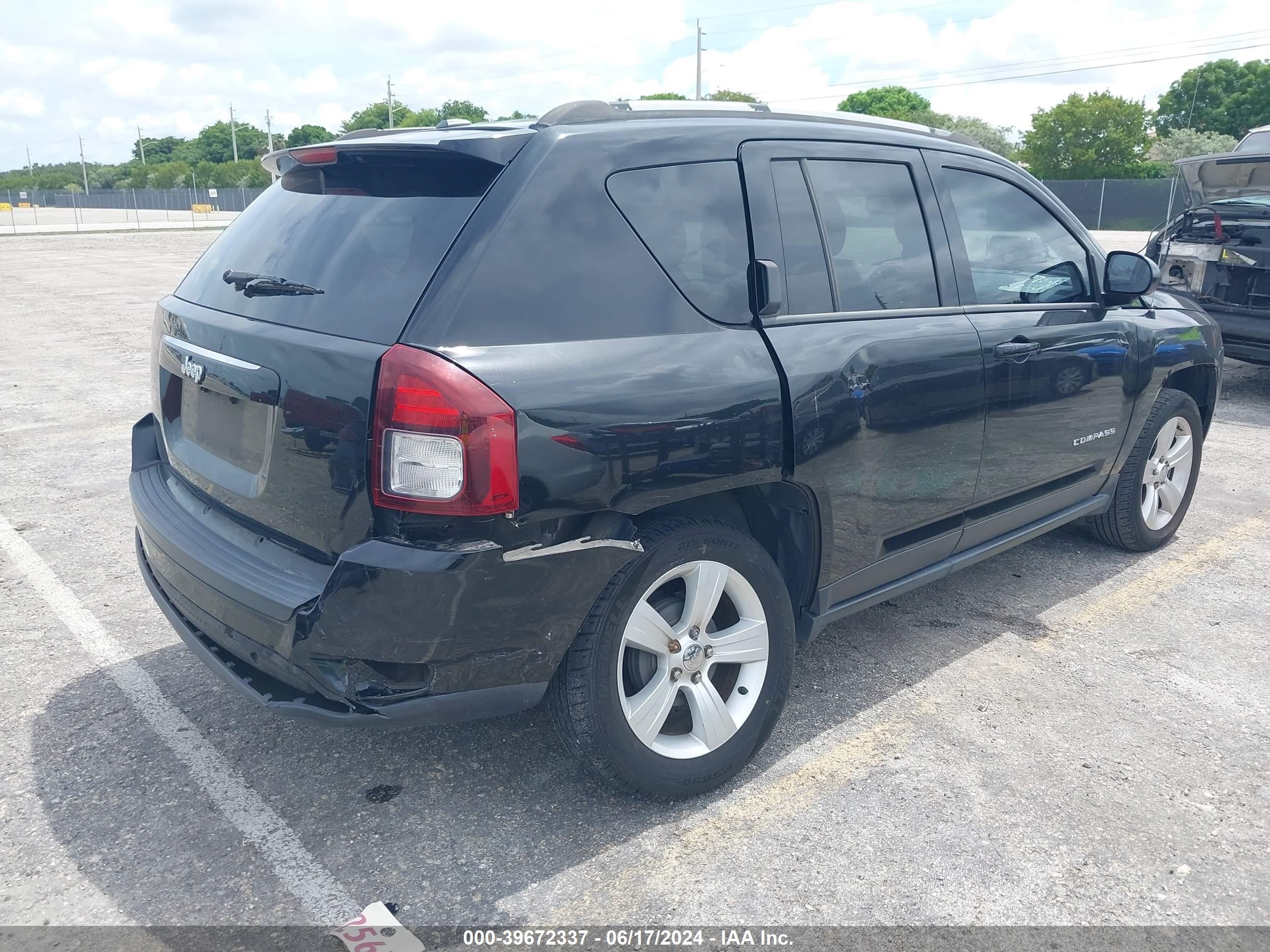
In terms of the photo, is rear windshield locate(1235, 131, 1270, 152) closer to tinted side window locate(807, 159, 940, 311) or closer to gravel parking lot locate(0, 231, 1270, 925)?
gravel parking lot locate(0, 231, 1270, 925)

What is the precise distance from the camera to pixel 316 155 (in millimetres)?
2898

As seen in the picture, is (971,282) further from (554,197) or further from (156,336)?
(156,336)

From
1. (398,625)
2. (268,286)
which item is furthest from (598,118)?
(398,625)

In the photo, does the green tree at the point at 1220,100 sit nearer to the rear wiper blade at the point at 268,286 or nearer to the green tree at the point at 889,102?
the green tree at the point at 889,102

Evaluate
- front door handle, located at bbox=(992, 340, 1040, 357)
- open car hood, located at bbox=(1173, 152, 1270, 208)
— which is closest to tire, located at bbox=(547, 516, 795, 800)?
front door handle, located at bbox=(992, 340, 1040, 357)

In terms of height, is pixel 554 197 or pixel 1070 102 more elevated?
pixel 1070 102

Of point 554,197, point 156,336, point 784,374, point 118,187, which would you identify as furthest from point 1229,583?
point 118,187

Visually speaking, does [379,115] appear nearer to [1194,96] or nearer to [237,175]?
[237,175]

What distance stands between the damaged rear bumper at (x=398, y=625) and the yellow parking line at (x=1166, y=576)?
2669 millimetres

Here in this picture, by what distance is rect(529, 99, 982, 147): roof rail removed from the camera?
274 cm

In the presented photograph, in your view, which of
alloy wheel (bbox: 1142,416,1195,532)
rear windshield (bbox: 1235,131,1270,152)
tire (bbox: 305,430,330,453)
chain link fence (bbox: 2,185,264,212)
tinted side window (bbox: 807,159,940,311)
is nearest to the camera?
tire (bbox: 305,430,330,453)

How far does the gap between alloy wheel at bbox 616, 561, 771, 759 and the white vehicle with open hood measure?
21.8ft

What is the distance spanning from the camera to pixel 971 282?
3.63m

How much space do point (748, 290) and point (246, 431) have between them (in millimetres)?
1429
